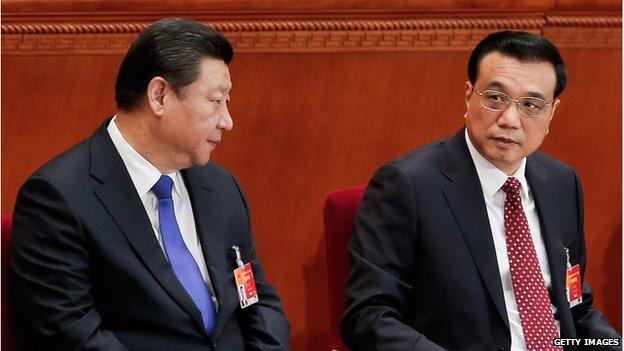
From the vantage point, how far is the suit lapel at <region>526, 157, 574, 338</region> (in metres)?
2.40

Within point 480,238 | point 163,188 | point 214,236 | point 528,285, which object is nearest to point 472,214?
point 480,238

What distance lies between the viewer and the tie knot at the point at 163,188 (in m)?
2.13

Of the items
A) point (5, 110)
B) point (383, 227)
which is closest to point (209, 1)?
point (5, 110)

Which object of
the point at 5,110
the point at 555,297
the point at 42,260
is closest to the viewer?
the point at 42,260

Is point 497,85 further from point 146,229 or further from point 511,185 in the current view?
point 146,229

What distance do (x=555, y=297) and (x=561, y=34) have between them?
0.79 metres

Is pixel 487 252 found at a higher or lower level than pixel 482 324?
higher

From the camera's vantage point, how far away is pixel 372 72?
279cm

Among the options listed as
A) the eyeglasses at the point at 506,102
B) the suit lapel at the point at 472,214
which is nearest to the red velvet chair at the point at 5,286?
the suit lapel at the point at 472,214

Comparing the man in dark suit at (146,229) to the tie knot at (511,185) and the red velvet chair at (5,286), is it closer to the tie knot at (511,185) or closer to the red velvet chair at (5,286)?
the red velvet chair at (5,286)

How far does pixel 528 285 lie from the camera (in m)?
2.33

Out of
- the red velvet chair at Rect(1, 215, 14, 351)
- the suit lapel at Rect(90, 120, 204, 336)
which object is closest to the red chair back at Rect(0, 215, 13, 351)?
the red velvet chair at Rect(1, 215, 14, 351)

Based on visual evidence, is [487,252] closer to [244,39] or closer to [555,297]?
[555,297]

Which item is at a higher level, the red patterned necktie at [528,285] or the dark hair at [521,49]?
the dark hair at [521,49]
